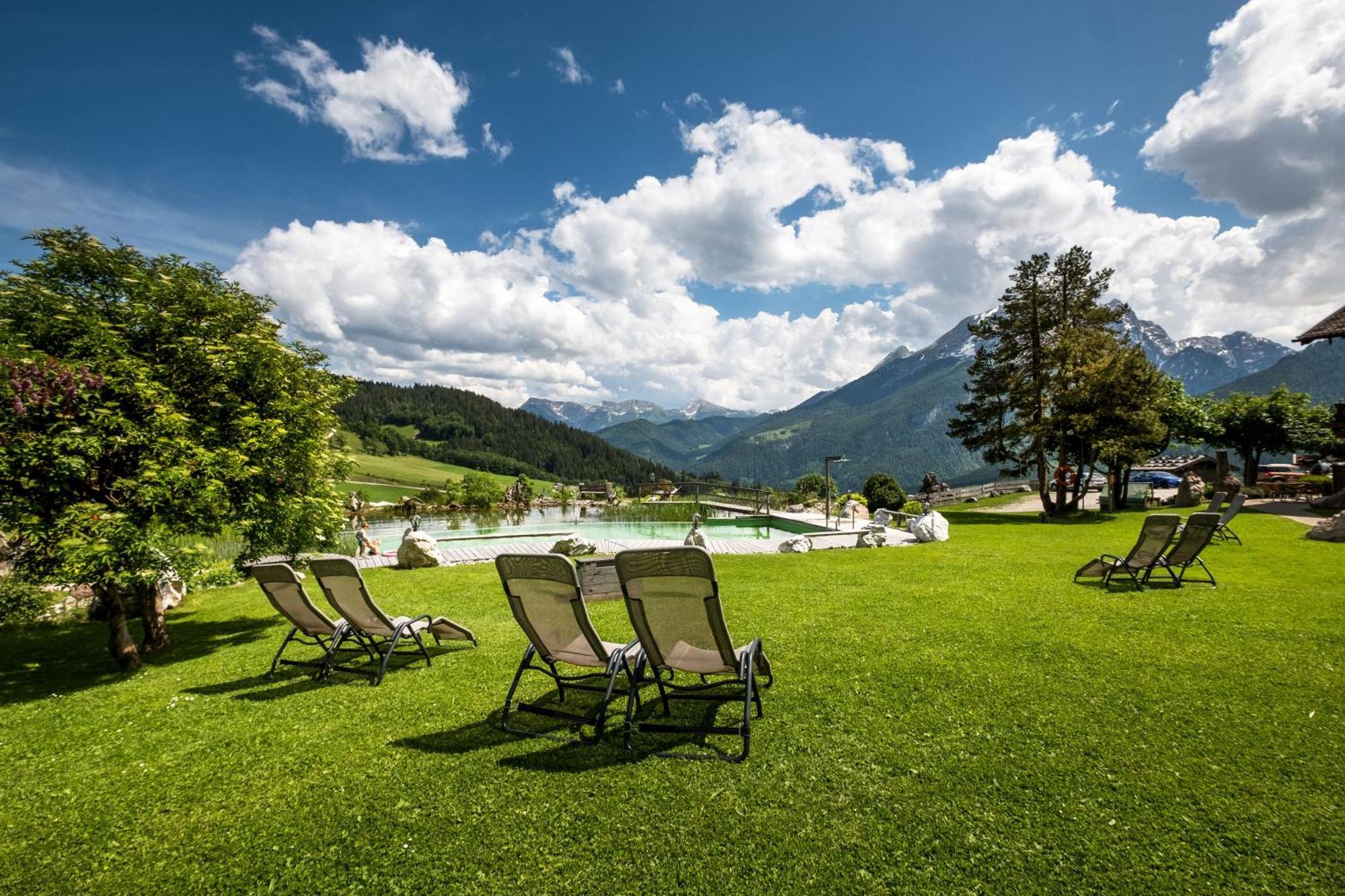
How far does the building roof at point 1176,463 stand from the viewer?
25.7 meters

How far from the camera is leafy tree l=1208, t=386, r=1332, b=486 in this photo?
26.0 metres

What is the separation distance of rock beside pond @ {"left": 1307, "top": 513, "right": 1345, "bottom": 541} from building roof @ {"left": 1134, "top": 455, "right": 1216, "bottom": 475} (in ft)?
52.3

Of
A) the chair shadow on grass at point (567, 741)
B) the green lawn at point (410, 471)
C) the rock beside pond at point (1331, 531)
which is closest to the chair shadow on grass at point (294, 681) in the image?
the chair shadow on grass at point (567, 741)

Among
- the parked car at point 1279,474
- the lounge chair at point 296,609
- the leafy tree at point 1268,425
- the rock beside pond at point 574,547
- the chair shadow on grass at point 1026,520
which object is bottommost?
the chair shadow on grass at point 1026,520

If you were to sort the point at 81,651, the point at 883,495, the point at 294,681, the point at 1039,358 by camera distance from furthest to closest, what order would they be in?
the point at 883,495 → the point at 1039,358 → the point at 81,651 → the point at 294,681

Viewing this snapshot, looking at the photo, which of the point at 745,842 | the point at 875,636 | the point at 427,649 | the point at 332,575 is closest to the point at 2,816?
the point at 332,575

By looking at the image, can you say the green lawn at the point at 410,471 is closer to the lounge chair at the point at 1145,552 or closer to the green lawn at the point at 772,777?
the lounge chair at the point at 1145,552

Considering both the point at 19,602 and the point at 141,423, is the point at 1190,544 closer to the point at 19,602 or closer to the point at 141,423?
the point at 141,423

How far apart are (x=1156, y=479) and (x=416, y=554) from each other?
126 ft

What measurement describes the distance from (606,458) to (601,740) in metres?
109

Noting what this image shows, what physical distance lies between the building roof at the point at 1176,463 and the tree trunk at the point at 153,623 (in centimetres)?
3485

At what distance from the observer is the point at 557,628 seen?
417cm

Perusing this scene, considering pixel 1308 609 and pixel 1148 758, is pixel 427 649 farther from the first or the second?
pixel 1308 609

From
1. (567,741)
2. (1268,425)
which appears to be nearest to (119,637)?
(567,741)
